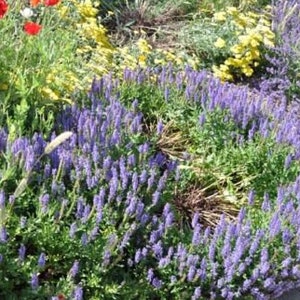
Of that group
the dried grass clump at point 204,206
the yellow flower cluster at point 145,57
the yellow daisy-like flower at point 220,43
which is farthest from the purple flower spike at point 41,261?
the yellow daisy-like flower at point 220,43

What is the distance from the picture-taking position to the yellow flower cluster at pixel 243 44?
534 cm

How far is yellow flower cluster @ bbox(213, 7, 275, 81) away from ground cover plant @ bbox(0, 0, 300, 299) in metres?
0.31

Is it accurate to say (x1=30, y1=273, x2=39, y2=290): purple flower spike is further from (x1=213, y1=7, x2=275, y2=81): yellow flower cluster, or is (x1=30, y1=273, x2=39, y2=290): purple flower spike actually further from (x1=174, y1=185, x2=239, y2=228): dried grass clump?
Result: (x1=213, y1=7, x2=275, y2=81): yellow flower cluster

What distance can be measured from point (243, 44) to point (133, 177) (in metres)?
2.55

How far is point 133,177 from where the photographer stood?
10.3ft

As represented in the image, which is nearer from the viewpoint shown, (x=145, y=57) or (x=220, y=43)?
(x=145, y=57)

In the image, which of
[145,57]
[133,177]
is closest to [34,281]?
[133,177]

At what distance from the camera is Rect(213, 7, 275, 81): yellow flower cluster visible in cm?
534

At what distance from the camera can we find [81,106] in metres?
3.82

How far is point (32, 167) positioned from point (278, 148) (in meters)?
1.49

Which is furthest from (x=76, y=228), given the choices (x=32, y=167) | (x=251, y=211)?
(x=251, y=211)

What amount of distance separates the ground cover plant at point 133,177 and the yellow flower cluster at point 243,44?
12.2 inches

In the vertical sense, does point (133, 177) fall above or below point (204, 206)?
above

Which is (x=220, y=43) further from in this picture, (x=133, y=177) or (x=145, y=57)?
(x=133, y=177)
